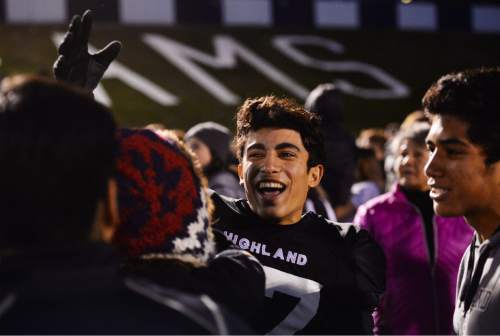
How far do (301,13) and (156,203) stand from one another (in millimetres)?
9647

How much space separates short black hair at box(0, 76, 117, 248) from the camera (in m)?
0.97

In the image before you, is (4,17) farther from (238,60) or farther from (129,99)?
(238,60)

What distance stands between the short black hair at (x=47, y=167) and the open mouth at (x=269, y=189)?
1.10m

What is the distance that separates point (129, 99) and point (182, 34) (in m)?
1.30

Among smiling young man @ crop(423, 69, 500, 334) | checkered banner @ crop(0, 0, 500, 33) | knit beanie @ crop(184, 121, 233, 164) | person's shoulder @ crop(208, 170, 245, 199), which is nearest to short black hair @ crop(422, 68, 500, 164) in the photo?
smiling young man @ crop(423, 69, 500, 334)

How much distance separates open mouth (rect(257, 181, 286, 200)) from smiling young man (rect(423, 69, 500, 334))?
47 centimetres

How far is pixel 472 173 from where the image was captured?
5.59ft

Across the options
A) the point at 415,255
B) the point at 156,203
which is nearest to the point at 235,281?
the point at 156,203

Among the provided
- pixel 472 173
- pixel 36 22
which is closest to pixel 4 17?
pixel 36 22

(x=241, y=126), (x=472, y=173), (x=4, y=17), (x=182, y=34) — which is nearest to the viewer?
(x=472, y=173)

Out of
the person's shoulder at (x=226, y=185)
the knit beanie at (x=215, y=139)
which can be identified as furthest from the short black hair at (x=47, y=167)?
the knit beanie at (x=215, y=139)

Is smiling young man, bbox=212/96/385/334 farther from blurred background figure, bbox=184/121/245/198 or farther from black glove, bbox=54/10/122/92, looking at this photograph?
blurred background figure, bbox=184/121/245/198

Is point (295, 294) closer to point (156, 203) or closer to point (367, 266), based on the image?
point (367, 266)

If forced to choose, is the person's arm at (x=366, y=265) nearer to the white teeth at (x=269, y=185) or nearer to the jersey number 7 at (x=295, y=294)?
the jersey number 7 at (x=295, y=294)
